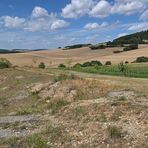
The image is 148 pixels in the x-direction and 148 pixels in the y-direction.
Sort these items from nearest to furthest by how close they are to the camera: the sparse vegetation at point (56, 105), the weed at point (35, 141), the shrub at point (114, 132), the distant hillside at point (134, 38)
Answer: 1. the weed at point (35, 141)
2. the shrub at point (114, 132)
3. the sparse vegetation at point (56, 105)
4. the distant hillside at point (134, 38)

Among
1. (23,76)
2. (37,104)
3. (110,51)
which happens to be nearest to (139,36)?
(110,51)

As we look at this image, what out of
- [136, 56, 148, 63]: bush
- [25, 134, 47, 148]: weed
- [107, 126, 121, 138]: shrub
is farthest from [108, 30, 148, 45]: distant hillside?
[107, 126, 121, 138]: shrub

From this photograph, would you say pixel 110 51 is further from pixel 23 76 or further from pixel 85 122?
pixel 85 122

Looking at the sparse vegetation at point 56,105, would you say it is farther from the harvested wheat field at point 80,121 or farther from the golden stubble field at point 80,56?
the golden stubble field at point 80,56

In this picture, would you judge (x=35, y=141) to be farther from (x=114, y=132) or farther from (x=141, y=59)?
(x=141, y=59)

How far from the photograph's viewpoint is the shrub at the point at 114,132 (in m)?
14.8

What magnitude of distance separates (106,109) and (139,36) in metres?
127

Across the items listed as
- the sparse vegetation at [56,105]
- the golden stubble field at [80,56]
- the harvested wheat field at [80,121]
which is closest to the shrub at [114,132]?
the harvested wheat field at [80,121]

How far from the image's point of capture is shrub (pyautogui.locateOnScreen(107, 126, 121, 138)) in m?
14.8

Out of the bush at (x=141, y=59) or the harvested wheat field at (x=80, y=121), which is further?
the bush at (x=141, y=59)

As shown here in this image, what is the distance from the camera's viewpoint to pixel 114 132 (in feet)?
49.1

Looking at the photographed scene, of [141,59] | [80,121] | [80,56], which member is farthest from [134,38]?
[80,121]

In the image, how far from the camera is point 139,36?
5640 inches

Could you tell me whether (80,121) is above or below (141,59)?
above
